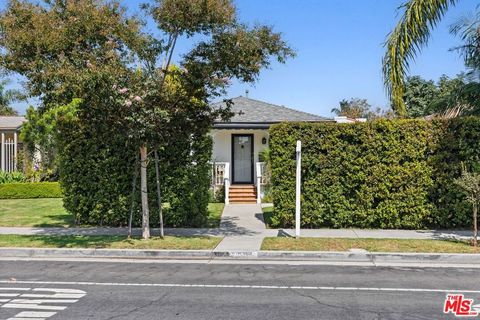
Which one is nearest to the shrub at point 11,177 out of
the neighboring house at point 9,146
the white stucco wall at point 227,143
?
the neighboring house at point 9,146

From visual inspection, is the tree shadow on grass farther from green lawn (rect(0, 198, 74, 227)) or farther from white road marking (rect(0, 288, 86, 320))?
white road marking (rect(0, 288, 86, 320))

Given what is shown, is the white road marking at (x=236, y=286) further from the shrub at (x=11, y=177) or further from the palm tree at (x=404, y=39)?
the shrub at (x=11, y=177)

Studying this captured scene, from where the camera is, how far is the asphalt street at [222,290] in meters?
6.43

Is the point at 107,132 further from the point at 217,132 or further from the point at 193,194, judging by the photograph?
the point at 217,132

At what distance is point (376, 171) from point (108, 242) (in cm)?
697

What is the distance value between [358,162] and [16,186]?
15.3m

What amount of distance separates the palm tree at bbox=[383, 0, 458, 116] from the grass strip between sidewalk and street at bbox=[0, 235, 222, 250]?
544 centimetres

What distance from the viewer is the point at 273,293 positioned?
7477 millimetres

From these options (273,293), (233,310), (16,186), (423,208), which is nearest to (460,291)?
(273,293)

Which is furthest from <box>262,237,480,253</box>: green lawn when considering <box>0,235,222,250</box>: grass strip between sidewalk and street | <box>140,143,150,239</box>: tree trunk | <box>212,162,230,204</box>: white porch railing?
<box>212,162,230,204</box>: white porch railing

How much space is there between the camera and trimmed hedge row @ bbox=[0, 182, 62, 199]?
22.1m

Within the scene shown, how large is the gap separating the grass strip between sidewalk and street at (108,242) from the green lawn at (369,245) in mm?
1481

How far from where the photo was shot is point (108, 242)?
38.0ft

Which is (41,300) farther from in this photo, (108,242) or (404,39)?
(404,39)
